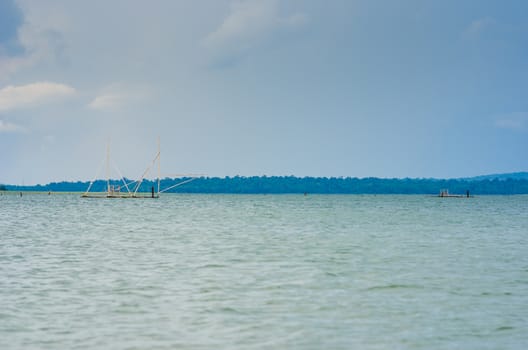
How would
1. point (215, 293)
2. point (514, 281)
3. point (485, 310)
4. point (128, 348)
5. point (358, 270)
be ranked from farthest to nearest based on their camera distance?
point (358, 270) < point (514, 281) < point (215, 293) < point (485, 310) < point (128, 348)

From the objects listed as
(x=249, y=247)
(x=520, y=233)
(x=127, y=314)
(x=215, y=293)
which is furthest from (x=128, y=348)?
(x=520, y=233)

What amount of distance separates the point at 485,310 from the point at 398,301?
2.39m

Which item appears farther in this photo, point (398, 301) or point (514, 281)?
point (514, 281)

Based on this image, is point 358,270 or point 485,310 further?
point 358,270

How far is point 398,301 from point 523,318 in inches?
140

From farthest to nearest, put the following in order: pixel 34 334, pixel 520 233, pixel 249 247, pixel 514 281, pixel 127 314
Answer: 1. pixel 520 233
2. pixel 249 247
3. pixel 514 281
4. pixel 127 314
5. pixel 34 334

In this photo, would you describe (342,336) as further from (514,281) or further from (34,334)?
(514,281)

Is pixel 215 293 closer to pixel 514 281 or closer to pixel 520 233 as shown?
pixel 514 281

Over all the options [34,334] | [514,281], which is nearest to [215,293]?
[34,334]

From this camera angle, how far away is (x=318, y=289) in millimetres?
21234

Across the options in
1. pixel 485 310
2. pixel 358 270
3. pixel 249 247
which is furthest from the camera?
pixel 249 247

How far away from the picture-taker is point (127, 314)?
54.3 feet

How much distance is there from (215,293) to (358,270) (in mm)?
8210

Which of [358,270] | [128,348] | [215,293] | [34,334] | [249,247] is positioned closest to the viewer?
[128,348]
